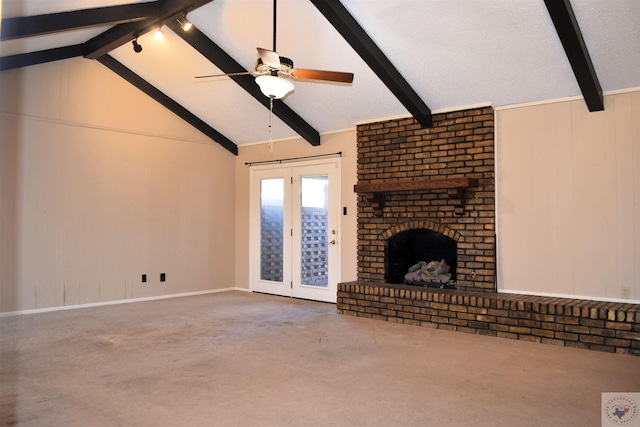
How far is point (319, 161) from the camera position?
668 cm

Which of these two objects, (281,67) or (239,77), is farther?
(239,77)

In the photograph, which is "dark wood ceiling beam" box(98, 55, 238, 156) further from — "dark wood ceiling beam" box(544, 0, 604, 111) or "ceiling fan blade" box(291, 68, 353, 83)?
"dark wood ceiling beam" box(544, 0, 604, 111)

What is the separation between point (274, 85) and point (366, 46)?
1138 mm

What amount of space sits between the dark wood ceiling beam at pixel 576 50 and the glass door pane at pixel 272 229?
4218 mm

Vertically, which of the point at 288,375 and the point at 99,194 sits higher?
the point at 99,194

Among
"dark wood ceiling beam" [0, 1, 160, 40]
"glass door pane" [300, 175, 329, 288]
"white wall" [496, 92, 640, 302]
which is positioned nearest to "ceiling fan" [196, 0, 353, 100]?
"dark wood ceiling beam" [0, 1, 160, 40]

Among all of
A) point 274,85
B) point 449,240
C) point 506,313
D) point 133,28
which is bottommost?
point 506,313

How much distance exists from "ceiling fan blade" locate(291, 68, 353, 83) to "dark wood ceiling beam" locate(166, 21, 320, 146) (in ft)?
6.09

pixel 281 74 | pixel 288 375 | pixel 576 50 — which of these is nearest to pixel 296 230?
pixel 281 74

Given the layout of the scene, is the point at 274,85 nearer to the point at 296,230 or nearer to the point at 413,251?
the point at 413,251

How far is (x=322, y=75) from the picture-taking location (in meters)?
3.89

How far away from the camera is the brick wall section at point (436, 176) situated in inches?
202

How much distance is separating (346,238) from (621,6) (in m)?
3.87

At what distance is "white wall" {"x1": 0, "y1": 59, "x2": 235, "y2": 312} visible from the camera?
5.57 m
